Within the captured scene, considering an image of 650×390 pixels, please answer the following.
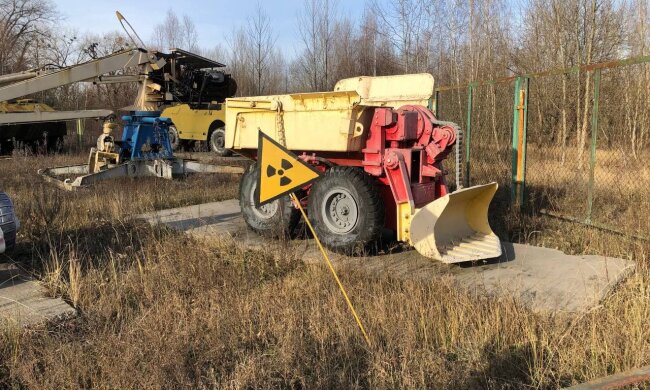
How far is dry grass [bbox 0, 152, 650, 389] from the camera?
111 inches

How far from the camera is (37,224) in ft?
20.6

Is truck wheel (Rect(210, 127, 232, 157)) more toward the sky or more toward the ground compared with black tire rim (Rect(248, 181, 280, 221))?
more toward the sky

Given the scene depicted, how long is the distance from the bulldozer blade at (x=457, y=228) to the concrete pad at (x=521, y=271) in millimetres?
140

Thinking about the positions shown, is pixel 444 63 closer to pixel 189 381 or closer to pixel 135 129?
pixel 135 129

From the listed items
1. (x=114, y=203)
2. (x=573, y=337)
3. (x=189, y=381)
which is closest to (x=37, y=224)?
(x=114, y=203)

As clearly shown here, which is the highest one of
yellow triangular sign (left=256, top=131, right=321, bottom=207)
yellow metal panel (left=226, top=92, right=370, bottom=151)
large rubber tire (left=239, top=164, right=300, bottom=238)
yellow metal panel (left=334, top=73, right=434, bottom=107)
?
yellow metal panel (left=334, top=73, right=434, bottom=107)

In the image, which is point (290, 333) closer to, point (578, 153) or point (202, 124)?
point (578, 153)

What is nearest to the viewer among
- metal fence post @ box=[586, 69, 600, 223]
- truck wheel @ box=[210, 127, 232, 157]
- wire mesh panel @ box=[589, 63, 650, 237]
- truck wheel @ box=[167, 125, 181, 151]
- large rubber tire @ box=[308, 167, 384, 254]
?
large rubber tire @ box=[308, 167, 384, 254]

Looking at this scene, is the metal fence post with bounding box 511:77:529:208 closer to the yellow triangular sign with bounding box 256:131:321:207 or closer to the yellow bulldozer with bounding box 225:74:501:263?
the yellow bulldozer with bounding box 225:74:501:263

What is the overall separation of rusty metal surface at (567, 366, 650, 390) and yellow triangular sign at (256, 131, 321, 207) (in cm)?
215

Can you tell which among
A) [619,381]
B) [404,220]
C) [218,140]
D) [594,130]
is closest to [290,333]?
[619,381]

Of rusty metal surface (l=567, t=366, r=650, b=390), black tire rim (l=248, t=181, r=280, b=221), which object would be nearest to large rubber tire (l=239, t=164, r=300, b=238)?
black tire rim (l=248, t=181, r=280, b=221)

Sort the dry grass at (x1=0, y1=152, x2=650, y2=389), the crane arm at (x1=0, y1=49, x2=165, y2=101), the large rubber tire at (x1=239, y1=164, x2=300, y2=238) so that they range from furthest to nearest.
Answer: the crane arm at (x1=0, y1=49, x2=165, y2=101) → the large rubber tire at (x1=239, y1=164, x2=300, y2=238) → the dry grass at (x1=0, y1=152, x2=650, y2=389)

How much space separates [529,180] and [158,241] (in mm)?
6012
